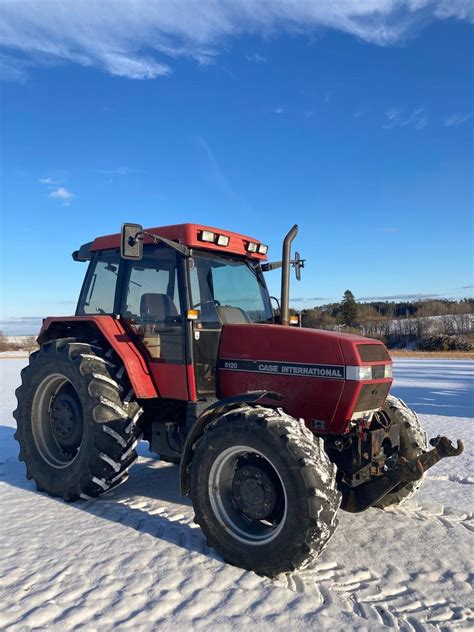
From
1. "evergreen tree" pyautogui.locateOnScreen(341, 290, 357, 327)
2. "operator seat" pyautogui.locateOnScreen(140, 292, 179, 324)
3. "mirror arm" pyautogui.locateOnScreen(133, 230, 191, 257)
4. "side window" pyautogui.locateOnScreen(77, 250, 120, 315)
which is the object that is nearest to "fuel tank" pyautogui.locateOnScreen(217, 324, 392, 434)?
"operator seat" pyautogui.locateOnScreen(140, 292, 179, 324)

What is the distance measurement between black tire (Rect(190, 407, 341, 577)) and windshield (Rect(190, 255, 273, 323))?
4.11ft

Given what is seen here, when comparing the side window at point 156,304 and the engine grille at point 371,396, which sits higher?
the side window at point 156,304

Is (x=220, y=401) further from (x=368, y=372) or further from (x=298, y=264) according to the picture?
(x=298, y=264)

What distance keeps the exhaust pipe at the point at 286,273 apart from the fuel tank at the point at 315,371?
0.34 metres

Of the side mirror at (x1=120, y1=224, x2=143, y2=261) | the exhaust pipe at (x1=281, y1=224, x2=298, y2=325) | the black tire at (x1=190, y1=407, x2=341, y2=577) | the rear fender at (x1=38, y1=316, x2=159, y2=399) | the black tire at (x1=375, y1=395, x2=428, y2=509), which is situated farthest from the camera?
the rear fender at (x1=38, y1=316, x2=159, y2=399)

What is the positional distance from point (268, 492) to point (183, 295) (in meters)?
1.87

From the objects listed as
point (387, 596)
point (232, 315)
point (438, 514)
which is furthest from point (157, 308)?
point (438, 514)

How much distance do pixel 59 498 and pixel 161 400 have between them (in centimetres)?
134

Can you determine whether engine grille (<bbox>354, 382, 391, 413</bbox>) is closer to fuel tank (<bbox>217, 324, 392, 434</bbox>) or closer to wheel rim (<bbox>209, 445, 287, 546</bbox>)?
fuel tank (<bbox>217, 324, 392, 434</bbox>)

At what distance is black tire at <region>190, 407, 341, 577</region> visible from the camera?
3.32m

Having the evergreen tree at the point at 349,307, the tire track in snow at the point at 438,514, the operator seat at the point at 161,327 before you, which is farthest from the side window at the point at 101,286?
the evergreen tree at the point at 349,307

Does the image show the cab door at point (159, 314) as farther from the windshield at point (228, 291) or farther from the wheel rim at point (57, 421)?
the wheel rim at point (57, 421)

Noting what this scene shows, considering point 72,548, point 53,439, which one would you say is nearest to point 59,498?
point 53,439

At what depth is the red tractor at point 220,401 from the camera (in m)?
3.58
